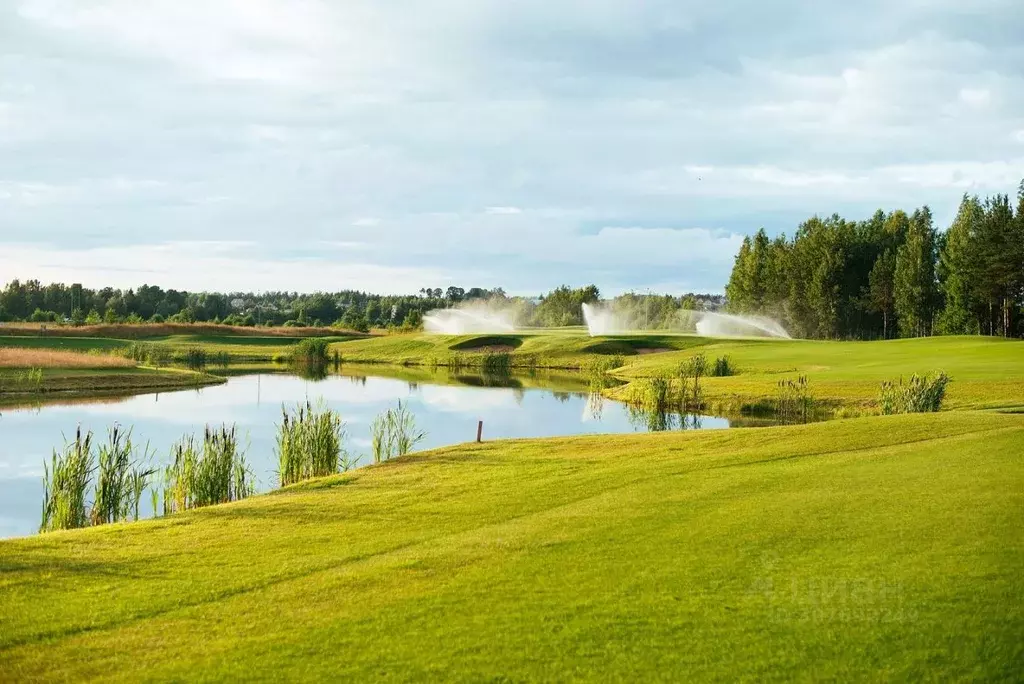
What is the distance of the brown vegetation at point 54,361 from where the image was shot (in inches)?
1919

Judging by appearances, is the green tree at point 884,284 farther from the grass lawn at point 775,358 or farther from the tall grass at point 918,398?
the tall grass at point 918,398

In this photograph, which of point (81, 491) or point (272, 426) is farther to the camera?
point (272, 426)

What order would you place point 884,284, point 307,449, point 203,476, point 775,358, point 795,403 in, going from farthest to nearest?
1. point 884,284
2. point 775,358
3. point 795,403
4. point 307,449
5. point 203,476

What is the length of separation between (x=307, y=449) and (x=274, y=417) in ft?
48.9

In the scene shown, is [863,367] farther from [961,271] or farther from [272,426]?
[961,271]

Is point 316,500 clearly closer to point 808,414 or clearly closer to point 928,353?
point 808,414

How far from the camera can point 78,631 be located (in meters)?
9.28

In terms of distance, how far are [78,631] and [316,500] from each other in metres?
6.95

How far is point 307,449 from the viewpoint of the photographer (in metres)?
21.8

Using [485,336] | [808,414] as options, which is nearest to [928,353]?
[808,414]

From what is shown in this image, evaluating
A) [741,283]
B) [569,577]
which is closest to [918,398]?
[569,577]

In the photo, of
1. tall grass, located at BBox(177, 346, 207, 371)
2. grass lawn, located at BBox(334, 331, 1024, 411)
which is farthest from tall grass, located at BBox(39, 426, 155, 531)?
tall grass, located at BBox(177, 346, 207, 371)

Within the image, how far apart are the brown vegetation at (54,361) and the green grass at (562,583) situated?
39.7m

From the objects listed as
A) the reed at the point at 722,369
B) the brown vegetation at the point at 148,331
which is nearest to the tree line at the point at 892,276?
the reed at the point at 722,369
